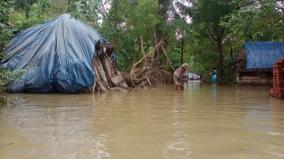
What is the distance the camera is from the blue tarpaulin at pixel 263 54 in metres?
25.0

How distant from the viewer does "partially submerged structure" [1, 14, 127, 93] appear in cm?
1579

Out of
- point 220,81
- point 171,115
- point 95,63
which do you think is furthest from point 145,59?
point 171,115

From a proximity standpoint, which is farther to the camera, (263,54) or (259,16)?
(263,54)

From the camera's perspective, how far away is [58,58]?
631 inches

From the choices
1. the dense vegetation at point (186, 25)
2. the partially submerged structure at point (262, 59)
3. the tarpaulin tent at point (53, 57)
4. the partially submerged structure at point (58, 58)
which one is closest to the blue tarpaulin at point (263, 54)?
the partially submerged structure at point (262, 59)

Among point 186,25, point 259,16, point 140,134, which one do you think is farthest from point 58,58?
point 186,25

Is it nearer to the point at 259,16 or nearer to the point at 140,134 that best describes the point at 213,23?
the point at 259,16

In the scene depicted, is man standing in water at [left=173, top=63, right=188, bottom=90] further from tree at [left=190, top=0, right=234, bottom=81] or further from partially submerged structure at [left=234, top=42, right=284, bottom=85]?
tree at [left=190, top=0, right=234, bottom=81]

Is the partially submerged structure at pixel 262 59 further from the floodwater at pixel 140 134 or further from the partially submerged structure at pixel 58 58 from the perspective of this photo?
the floodwater at pixel 140 134

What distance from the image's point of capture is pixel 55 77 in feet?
52.0

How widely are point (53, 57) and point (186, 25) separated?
45.8 ft

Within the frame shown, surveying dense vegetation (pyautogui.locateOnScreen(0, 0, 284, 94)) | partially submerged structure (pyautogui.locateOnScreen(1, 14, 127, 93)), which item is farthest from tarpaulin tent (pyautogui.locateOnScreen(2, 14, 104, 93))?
dense vegetation (pyautogui.locateOnScreen(0, 0, 284, 94))

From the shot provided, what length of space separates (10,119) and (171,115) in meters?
3.28

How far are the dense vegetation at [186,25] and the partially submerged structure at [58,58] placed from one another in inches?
35.6
